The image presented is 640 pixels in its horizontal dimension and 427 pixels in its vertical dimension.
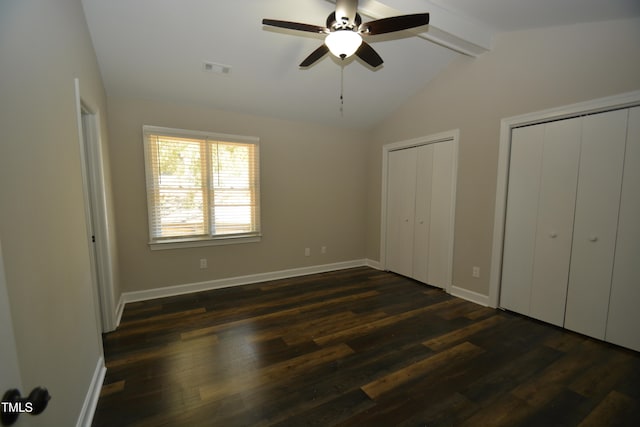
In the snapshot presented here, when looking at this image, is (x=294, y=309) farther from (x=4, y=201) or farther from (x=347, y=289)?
(x=4, y=201)

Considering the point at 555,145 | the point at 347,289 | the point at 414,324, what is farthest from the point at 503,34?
the point at 347,289

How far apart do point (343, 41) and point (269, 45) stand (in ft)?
4.06

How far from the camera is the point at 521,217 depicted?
288 centimetres

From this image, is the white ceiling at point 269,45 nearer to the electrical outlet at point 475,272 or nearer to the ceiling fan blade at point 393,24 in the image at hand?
the ceiling fan blade at point 393,24

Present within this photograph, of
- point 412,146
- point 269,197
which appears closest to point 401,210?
point 412,146

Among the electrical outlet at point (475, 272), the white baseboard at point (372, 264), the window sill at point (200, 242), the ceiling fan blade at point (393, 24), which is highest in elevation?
the ceiling fan blade at point (393, 24)

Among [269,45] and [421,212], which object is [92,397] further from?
[421,212]

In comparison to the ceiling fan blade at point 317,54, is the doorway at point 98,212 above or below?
below

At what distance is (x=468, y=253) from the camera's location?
3338 mm

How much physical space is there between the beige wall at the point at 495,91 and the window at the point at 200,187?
245cm

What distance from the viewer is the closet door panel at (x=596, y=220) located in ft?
7.53

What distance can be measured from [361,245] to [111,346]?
3.66 metres

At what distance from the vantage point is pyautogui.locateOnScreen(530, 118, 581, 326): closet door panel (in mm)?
2533

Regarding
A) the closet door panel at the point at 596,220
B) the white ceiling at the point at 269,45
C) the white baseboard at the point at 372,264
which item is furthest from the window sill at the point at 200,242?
the closet door panel at the point at 596,220
